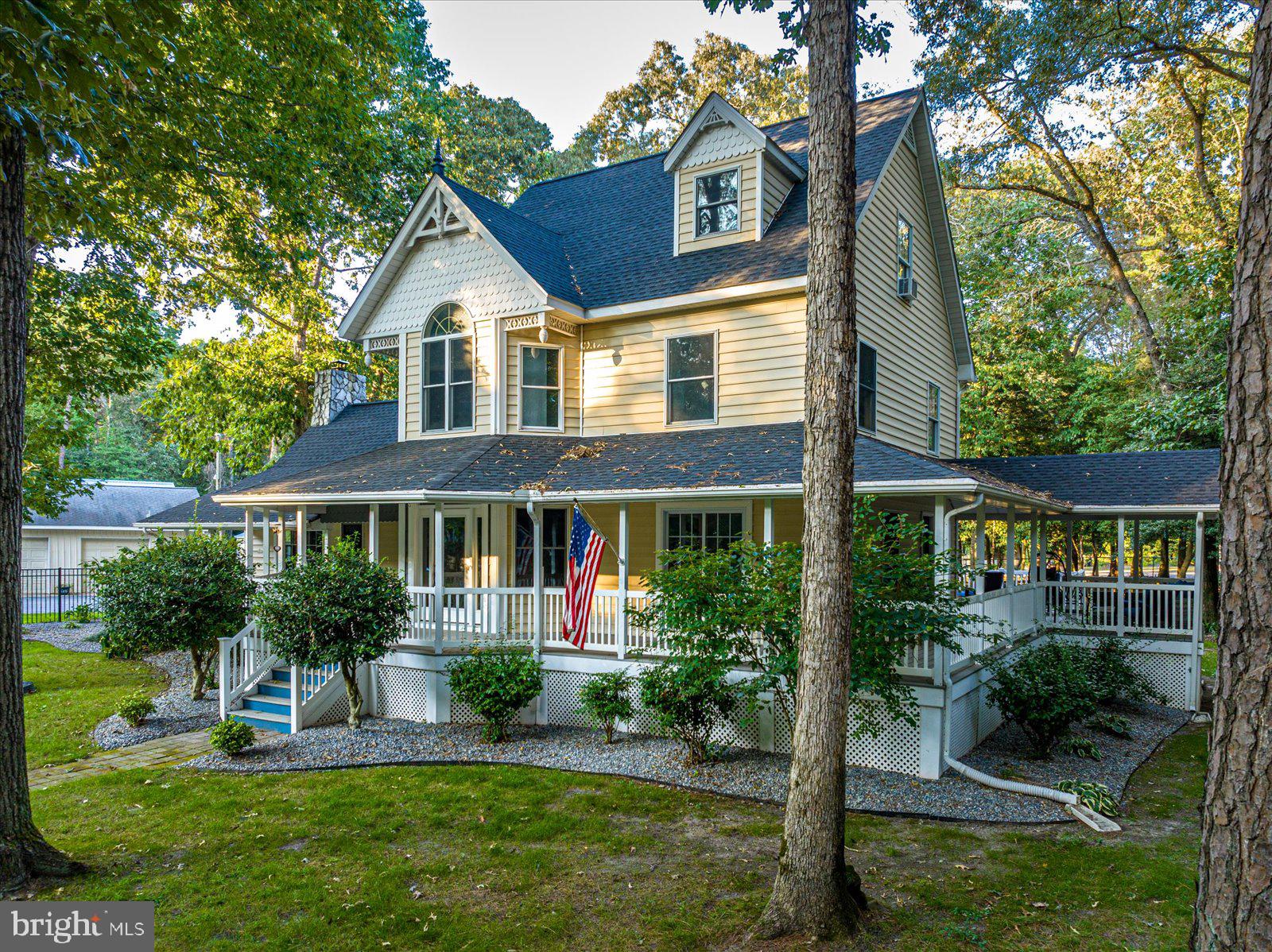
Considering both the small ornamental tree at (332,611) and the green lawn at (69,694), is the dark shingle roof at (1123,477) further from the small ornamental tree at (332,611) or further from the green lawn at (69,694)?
the green lawn at (69,694)

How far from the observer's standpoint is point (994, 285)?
24031mm

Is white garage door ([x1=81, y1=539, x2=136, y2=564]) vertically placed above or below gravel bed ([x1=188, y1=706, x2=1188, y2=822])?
above

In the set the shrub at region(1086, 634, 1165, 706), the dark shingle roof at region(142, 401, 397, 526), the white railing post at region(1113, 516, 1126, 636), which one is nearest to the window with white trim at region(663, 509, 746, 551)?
the shrub at region(1086, 634, 1165, 706)

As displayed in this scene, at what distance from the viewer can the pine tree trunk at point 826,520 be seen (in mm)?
4945

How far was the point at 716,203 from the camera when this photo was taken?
13359 mm

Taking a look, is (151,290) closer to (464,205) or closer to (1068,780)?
(464,205)

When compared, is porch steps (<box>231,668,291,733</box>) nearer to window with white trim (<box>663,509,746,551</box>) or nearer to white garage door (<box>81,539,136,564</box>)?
window with white trim (<box>663,509,746,551</box>)

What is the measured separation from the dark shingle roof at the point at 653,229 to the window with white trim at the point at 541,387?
122cm

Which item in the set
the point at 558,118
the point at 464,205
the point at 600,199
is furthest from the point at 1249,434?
the point at 558,118

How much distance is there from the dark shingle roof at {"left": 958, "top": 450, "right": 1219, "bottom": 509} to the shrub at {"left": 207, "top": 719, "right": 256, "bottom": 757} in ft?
44.3

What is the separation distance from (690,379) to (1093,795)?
8206 mm

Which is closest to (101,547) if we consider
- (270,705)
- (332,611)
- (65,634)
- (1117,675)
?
(65,634)

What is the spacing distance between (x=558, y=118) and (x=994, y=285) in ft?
66.9

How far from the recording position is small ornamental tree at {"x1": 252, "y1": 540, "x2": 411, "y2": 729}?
1017 cm
